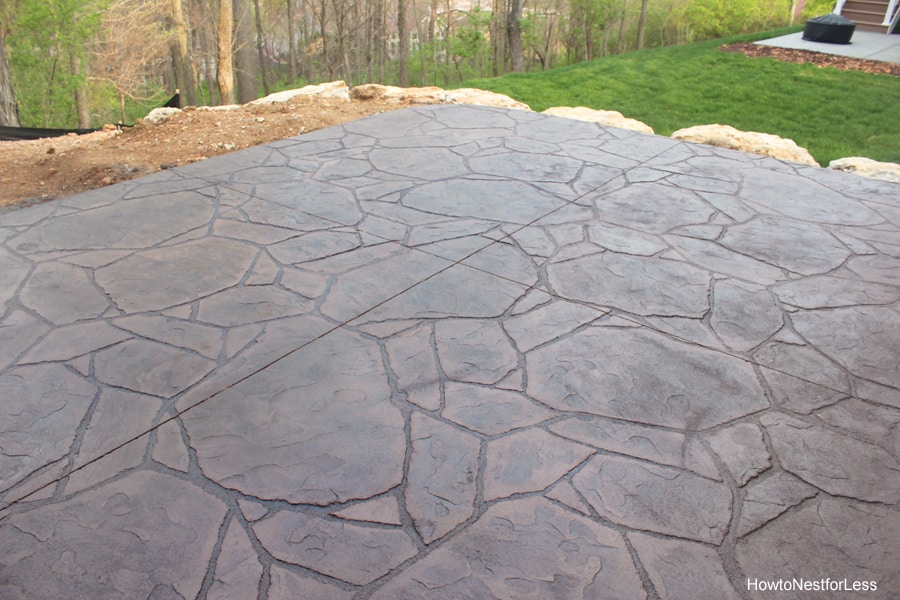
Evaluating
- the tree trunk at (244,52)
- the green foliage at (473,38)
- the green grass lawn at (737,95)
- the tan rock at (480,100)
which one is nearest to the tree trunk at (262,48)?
the green foliage at (473,38)

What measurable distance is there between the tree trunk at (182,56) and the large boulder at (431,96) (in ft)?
36.4

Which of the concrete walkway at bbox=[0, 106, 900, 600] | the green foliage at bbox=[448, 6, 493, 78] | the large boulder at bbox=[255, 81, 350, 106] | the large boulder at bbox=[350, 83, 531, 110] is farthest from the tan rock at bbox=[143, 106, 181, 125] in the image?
the green foliage at bbox=[448, 6, 493, 78]

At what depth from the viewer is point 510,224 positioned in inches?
155

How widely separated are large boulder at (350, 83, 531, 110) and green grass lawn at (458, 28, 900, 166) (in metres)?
3.92

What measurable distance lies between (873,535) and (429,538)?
1.40 meters

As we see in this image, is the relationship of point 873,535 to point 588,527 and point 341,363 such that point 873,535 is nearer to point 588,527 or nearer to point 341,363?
point 588,527

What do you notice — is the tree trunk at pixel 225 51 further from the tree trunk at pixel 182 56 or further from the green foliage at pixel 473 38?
the green foliage at pixel 473 38

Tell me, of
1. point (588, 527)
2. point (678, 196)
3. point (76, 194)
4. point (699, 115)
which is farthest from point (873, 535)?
point (699, 115)

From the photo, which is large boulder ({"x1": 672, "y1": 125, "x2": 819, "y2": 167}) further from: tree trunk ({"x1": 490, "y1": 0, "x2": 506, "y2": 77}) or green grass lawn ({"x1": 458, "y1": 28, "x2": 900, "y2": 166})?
tree trunk ({"x1": 490, "y1": 0, "x2": 506, "y2": 77})

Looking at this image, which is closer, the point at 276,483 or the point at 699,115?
the point at 276,483

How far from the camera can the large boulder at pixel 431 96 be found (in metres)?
7.21

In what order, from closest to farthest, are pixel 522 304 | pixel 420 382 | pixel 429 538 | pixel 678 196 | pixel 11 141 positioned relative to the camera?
pixel 429 538, pixel 420 382, pixel 522 304, pixel 678 196, pixel 11 141

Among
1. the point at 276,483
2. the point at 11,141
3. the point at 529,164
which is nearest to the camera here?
the point at 276,483

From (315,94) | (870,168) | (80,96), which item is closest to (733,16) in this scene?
(870,168)
